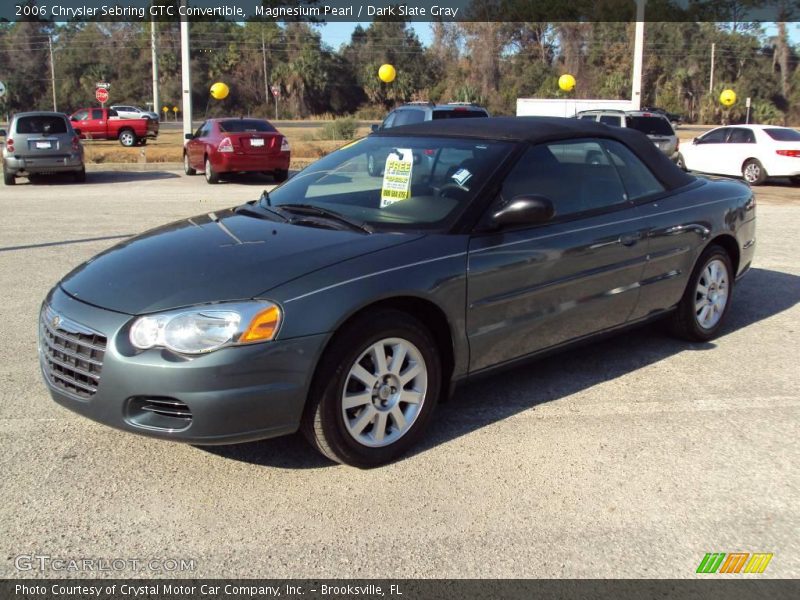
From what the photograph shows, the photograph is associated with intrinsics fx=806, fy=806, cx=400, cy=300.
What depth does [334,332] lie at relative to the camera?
3.61 meters

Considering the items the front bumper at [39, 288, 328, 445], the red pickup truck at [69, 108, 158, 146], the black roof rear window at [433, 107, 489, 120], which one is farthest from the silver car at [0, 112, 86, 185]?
the red pickup truck at [69, 108, 158, 146]

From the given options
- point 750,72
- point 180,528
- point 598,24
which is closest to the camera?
point 180,528

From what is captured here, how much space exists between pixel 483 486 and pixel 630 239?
2.08 meters

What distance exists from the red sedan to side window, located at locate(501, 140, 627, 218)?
1312 cm

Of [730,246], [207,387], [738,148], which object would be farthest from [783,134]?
[207,387]

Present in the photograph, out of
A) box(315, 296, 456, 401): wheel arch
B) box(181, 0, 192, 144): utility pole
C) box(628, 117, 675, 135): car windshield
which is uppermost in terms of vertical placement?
box(181, 0, 192, 144): utility pole

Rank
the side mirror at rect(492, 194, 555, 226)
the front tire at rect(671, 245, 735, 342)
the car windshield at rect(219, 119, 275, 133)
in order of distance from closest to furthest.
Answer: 1. the side mirror at rect(492, 194, 555, 226)
2. the front tire at rect(671, 245, 735, 342)
3. the car windshield at rect(219, 119, 275, 133)

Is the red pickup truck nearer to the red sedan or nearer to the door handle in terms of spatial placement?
the red sedan

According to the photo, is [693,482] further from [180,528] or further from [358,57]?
[358,57]

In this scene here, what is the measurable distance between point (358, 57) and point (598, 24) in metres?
23.4

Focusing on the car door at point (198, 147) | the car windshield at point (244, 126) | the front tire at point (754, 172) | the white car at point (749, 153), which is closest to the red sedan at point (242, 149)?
the car windshield at point (244, 126)

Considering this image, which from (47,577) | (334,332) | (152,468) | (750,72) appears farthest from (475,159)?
(750,72)

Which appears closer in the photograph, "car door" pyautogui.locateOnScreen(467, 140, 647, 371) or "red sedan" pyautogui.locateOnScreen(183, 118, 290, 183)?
"car door" pyautogui.locateOnScreen(467, 140, 647, 371)

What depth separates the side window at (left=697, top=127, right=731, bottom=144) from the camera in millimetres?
19438
